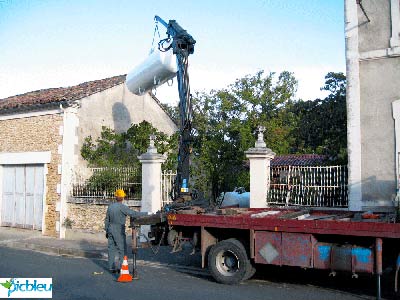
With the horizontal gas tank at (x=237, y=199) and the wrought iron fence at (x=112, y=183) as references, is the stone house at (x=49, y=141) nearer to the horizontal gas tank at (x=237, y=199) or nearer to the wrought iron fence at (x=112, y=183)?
the wrought iron fence at (x=112, y=183)

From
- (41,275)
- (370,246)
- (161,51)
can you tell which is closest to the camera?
(370,246)

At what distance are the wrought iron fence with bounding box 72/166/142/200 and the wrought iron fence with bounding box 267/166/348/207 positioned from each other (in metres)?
4.42

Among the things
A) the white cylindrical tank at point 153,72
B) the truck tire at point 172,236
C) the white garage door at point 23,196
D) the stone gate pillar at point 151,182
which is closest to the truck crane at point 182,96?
the white cylindrical tank at point 153,72

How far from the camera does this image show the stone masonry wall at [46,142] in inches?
649

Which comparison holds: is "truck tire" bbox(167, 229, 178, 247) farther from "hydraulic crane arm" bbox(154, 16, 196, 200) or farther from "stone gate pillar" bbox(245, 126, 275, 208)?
"stone gate pillar" bbox(245, 126, 275, 208)

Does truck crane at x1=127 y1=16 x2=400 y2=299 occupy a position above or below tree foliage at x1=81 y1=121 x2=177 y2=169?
below

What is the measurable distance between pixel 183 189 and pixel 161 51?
3.57m

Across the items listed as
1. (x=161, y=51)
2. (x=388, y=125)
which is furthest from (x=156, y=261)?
(x=388, y=125)

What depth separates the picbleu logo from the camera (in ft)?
23.2

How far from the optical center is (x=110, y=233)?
31.6ft

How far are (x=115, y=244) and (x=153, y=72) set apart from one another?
5.13 metres

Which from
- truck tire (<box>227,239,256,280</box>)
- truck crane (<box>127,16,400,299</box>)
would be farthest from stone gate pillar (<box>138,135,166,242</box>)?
truck tire (<box>227,239,256,280</box>)

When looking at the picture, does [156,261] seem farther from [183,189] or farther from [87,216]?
[87,216]

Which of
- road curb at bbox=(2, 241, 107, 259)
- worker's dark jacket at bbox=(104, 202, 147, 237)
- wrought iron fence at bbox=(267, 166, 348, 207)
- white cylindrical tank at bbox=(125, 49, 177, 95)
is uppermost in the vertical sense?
white cylindrical tank at bbox=(125, 49, 177, 95)
